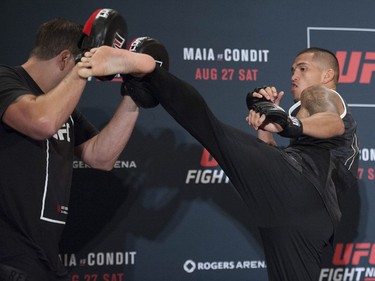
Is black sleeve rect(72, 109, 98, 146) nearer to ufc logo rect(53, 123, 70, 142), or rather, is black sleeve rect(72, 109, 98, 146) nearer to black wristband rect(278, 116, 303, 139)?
ufc logo rect(53, 123, 70, 142)

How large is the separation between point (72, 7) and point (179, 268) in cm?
134

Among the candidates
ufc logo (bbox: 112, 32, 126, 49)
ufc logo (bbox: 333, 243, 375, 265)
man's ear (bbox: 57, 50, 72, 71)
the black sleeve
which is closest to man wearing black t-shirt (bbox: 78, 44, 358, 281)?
ufc logo (bbox: 112, 32, 126, 49)

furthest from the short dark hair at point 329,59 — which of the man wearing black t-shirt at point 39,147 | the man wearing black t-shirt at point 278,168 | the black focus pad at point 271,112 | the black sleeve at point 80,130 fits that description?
the black sleeve at point 80,130

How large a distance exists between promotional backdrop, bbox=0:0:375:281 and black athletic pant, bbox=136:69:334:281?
910mm

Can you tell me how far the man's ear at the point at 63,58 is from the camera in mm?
1915

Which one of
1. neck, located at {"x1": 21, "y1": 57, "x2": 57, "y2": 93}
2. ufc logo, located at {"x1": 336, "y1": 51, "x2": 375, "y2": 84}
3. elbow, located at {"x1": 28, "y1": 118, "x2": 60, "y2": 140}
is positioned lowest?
elbow, located at {"x1": 28, "y1": 118, "x2": 60, "y2": 140}

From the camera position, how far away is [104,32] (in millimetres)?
1719

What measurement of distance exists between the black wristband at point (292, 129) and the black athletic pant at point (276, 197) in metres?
0.11

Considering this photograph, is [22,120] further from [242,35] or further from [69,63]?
[242,35]

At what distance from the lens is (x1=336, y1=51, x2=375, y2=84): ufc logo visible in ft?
9.86

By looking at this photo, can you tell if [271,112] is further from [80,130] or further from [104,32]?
[80,130]

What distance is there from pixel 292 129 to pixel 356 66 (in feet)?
4.35

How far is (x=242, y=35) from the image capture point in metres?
2.94

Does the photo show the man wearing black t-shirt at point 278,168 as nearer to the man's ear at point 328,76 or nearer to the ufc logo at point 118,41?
the ufc logo at point 118,41
